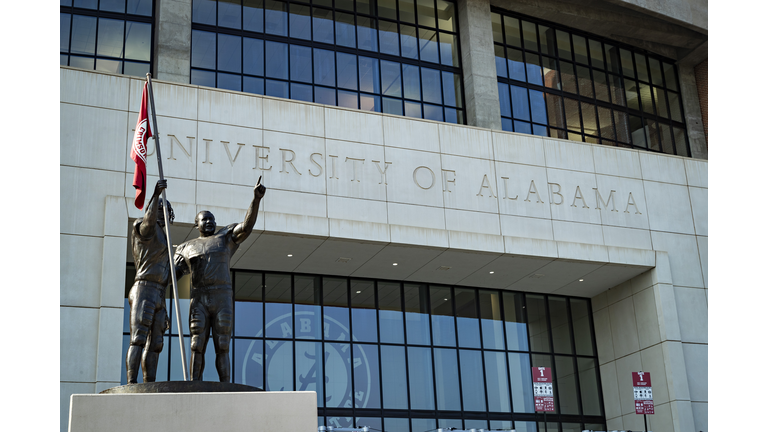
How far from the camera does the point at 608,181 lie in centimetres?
2314

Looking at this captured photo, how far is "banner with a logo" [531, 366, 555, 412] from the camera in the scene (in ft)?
65.4

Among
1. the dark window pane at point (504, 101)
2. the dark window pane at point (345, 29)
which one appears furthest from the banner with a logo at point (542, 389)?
the dark window pane at point (345, 29)

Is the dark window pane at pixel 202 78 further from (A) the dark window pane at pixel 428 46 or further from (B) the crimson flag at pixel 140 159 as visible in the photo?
(B) the crimson flag at pixel 140 159

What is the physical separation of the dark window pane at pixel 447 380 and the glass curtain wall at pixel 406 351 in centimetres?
3

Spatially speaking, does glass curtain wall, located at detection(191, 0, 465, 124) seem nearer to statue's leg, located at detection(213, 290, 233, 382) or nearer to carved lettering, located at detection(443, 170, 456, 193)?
carved lettering, located at detection(443, 170, 456, 193)

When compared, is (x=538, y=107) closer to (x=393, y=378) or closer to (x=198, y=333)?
(x=393, y=378)

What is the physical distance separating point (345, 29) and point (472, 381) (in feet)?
36.5

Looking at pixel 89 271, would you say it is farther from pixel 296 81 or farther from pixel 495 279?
pixel 495 279

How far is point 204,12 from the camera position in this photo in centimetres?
2198

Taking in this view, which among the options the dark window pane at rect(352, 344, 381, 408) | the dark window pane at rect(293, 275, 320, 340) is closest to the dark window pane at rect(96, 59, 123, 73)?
the dark window pane at rect(293, 275, 320, 340)

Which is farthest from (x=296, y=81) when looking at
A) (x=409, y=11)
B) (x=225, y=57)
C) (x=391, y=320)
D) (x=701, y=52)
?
(x=701, y=52)

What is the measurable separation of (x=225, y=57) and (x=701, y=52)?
55.7 feet

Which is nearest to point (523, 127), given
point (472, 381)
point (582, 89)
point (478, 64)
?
point (478, 64)

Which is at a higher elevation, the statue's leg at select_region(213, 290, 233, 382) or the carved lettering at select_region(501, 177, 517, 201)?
the carved lettering at select_region(501, 177, 517, 201)
